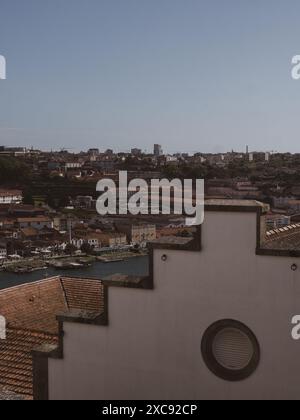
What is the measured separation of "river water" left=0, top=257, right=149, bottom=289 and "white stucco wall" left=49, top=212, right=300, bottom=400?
25128mm

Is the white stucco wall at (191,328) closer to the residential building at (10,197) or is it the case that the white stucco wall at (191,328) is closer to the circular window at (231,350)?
the circular window at (231,350)

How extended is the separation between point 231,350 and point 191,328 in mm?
231

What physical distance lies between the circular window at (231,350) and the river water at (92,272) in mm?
25323

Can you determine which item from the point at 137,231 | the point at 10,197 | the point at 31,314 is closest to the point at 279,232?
the point at 31,314

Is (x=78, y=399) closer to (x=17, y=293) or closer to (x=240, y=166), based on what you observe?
(x=17, y=293)

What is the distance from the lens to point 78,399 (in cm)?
288

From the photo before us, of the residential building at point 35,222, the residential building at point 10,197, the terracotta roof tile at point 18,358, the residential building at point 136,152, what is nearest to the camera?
the terracotta roof tile at point 18,358

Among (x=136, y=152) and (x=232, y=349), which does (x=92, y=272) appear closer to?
(x=232, y=349)

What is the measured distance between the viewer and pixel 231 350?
2754mm

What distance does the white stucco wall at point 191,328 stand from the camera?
259 centimetres

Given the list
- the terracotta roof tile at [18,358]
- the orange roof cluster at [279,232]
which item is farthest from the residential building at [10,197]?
the orange roof cluster at [279,232]

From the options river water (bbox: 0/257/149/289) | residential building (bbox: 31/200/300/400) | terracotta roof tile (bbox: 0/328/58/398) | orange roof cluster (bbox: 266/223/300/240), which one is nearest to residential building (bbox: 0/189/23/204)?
river water (bbox: 0/257/149/289)

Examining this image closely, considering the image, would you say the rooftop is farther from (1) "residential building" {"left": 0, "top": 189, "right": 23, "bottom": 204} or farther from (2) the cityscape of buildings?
(1) "residential building" {"left": 0, "top": 189, "right": 23, "bottom": 204}

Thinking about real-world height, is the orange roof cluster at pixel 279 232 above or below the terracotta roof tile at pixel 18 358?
above
